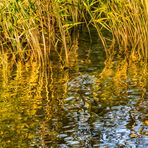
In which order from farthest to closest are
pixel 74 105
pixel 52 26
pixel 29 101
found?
pixel 52 26
pixel 29 101
pixel 74 105

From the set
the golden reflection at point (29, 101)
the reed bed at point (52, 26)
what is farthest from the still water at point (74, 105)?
the reed bed at point (52, 26)

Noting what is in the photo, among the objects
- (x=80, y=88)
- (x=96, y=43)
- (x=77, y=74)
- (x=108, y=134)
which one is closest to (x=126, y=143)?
(x=108, y=134)

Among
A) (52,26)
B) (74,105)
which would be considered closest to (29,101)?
(74,105)

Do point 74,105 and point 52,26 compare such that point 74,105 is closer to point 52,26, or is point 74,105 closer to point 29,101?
point 29,101

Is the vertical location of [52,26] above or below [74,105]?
above

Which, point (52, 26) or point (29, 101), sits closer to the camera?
point (29, 101)

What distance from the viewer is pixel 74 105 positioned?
23.5ft

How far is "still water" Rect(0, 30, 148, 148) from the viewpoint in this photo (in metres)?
5.93

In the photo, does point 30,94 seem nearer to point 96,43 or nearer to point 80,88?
point 80,88

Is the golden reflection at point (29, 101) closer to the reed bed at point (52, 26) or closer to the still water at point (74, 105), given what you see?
A: the still water at point (74, 105)

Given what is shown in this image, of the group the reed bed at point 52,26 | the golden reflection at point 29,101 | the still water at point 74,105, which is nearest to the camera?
the still water at point 74,105

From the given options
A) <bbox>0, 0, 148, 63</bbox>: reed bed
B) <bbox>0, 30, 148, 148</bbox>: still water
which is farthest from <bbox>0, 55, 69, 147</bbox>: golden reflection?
<bbox>0, 0, 148, 63</bbox>: reed bed

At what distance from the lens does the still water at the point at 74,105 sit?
233 inches

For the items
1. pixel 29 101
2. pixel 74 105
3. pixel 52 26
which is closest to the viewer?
pixel 74 105
